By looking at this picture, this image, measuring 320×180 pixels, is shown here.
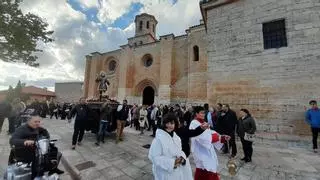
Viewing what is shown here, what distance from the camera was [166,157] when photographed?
2.06m

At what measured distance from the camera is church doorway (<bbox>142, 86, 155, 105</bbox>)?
21433 millimetres

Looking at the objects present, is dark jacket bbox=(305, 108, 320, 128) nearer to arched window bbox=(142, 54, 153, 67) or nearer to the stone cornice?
the stone cornice

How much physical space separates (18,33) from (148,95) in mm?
13827

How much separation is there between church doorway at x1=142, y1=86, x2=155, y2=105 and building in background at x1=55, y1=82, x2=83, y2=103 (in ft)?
63.8

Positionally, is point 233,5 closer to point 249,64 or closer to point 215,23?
point 215,23

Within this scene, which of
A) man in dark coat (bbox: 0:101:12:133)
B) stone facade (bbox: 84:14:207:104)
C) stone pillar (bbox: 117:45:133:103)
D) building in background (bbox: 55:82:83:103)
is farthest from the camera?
building in background (bbox: 55:82:83:103)

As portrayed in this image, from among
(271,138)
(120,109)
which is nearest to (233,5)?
(271,138)

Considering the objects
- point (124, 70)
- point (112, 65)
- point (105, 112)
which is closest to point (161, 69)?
point (124, 70)

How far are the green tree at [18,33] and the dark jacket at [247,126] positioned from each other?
1339cm

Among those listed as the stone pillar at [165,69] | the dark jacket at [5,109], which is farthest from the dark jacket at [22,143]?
the stone pillar at [165,69]

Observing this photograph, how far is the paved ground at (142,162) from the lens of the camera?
3.65 metres

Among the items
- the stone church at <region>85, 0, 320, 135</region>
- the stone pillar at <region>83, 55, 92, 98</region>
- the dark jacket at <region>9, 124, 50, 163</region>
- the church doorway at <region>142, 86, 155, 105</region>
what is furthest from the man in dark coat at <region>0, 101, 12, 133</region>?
the stone pillar at <region>83, 55, 92, 98</region>

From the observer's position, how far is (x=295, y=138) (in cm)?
643

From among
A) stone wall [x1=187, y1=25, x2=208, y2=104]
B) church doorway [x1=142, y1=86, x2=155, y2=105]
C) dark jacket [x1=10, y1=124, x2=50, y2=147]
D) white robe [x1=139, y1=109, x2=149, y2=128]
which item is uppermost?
stone wall [x1=187, y1=25, x2=208, y2=104]
